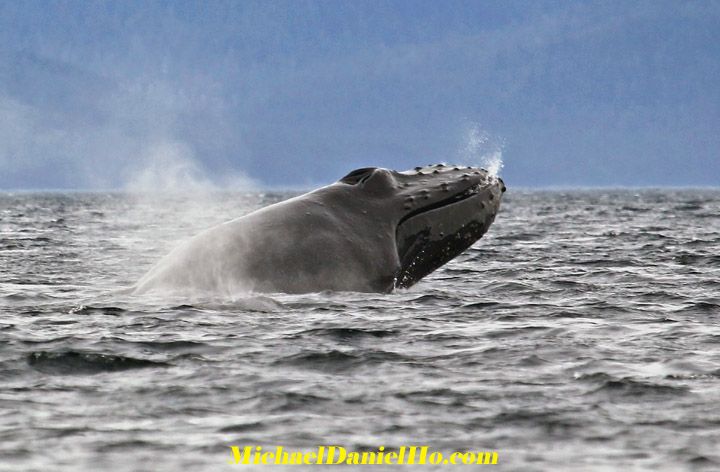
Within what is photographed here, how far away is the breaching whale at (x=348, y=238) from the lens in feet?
40.1

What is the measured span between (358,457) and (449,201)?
628 cm

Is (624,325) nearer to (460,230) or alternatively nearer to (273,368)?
(460,230)

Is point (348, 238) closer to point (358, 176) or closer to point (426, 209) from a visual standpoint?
point (426, 209)

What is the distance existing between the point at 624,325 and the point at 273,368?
4.37 meters

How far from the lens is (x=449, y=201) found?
1309 cm

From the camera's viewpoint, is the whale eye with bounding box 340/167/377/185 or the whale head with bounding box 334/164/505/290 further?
the whale eye with bounding box 340/167/377/185

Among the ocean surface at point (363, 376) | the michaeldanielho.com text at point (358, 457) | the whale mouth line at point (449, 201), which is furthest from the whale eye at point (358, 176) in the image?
the michaeldanielho.com text at point (358, 457)

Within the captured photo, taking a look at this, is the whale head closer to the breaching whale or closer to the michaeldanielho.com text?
the breaching whale

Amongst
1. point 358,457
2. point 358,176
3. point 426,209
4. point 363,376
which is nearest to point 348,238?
point 426,209

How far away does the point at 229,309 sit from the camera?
11984 mm

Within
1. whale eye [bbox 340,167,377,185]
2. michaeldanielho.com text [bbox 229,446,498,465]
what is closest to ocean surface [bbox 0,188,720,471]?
michaeldanielho.com text [bbox 229,446,498,465]

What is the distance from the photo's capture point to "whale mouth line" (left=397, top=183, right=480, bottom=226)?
42.3 feet

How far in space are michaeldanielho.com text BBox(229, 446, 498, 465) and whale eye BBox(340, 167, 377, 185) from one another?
620 centimetres

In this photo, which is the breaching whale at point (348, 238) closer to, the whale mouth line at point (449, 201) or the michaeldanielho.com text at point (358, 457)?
the whale mouth line at point (449, 201)
